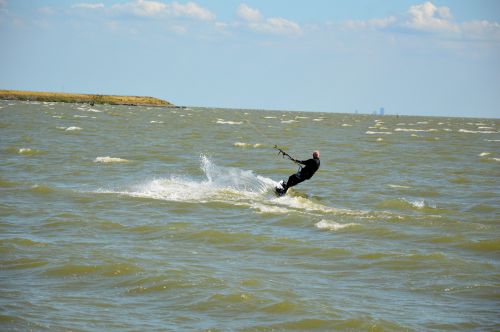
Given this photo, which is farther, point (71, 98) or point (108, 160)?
point (71, 98)

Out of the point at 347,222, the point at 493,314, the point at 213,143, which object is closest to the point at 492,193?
the point at 347,222

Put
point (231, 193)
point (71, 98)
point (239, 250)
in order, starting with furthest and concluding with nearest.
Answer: point (71, 98) < point (231, 193) < point (239, 250)

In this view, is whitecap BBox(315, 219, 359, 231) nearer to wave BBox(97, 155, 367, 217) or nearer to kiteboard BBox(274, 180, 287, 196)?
wave BBox(97, 155, 367, 217)

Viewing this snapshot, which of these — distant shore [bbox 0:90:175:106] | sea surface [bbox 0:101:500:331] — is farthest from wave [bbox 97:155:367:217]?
distant shore [bbox 0:90:175:106]

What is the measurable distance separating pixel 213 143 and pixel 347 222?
2910 cm

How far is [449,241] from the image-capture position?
16.6 metres

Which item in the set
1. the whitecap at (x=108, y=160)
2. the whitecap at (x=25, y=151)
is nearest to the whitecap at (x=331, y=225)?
the whitecap at (x=108, y=160)

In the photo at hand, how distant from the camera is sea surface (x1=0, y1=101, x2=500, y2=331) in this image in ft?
34.5

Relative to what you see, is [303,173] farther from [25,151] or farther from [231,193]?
[25,151]

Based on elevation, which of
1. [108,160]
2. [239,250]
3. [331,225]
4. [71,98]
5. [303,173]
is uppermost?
[71,98]

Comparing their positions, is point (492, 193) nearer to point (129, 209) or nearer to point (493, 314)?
point (129, 209)

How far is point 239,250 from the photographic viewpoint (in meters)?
14.8

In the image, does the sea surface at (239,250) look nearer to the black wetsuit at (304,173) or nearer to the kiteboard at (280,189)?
the kiteboard at (280,189)

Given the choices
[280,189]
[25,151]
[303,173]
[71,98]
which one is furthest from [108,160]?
[71,98]
